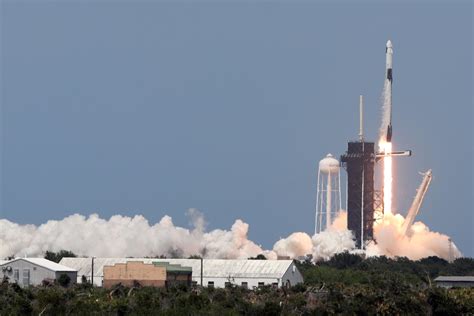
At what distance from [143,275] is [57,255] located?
32.9 metres

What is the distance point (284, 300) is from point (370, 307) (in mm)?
5018

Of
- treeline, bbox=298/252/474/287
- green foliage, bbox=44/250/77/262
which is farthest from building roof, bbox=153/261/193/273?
green foliage, bbox=44/250/77/262

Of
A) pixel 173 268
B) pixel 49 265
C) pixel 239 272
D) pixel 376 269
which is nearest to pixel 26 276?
pixel 49 265

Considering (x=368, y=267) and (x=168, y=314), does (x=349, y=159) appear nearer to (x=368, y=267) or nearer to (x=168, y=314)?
(x=368, y=267)

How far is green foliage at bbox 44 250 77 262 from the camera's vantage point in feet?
419

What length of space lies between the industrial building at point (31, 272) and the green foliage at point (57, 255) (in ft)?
62.1

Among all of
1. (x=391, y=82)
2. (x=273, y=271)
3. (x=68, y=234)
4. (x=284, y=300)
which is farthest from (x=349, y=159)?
(x=284, y=300)

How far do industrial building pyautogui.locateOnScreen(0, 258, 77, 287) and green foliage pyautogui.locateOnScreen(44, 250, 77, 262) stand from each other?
1894 cm

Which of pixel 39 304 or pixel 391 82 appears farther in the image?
pixel 391 82

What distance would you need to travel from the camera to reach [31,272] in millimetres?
105375

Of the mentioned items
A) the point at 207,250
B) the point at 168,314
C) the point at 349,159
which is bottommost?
the point at 168,314

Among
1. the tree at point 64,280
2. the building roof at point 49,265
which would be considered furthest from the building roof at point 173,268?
the building roof at point 49,265

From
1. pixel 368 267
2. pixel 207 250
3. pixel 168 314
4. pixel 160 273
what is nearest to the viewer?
pixel 168 314

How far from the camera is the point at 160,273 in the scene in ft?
330
